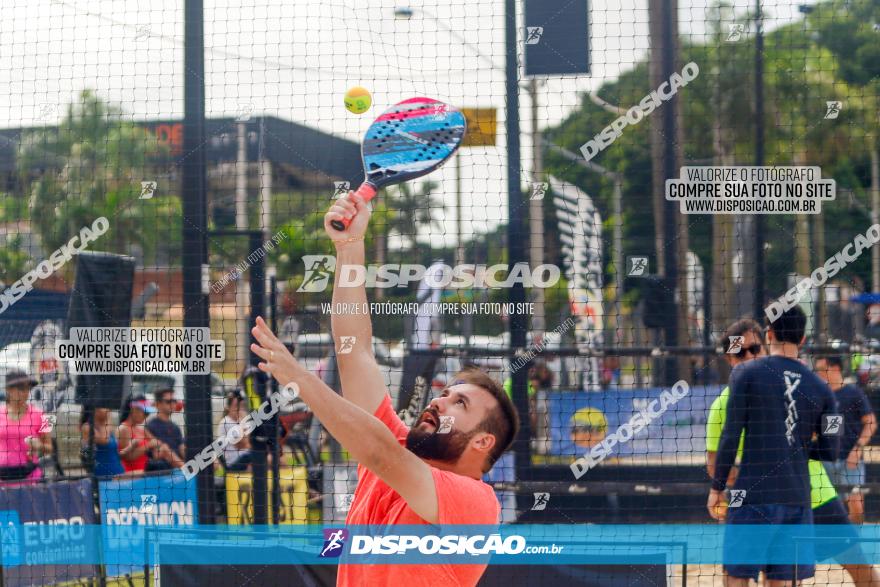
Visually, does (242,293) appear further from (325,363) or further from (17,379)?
(17,379)

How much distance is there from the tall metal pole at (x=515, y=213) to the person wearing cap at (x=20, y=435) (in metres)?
3.40

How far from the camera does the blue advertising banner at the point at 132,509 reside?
6750mm

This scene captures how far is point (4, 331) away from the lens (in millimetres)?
7441

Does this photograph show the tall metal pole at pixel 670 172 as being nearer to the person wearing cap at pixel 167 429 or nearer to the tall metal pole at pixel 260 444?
the tall metal pole at pixel 260 444

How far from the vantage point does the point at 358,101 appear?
5.75 meters

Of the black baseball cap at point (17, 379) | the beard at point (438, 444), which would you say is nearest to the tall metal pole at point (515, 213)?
the beard at point (438, 444)

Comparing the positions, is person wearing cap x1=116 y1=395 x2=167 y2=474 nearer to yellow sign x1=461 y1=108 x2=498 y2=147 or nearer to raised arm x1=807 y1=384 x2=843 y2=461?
yellow sign x1=461 y1=108 x2=498 y2=147

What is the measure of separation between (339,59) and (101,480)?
3252mm

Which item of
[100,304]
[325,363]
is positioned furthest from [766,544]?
[325,363]

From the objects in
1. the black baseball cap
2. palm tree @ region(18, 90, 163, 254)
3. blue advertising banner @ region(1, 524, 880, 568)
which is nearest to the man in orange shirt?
blue advertising banner @ region(1, 524, 880, 568)

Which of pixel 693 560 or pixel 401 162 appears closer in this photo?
pixel 401 162

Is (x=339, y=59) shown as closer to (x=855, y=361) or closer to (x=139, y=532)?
(x=139, y=532)

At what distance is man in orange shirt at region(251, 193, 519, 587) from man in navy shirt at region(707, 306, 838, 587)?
2691mm

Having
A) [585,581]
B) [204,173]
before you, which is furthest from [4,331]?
[585,581]
